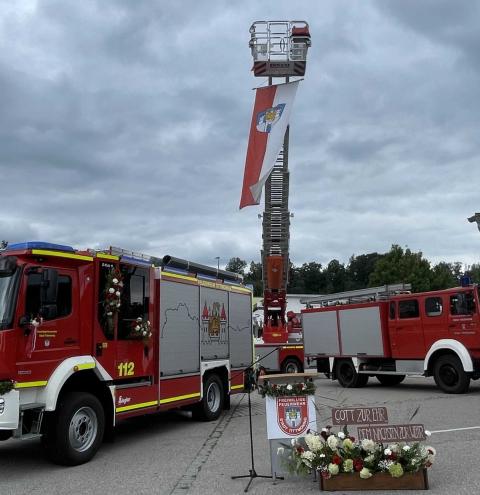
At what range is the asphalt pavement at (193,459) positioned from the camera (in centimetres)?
Answer: 599

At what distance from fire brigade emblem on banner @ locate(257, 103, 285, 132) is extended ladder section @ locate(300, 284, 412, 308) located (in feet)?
19.7

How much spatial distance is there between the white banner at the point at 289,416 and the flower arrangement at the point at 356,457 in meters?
0.31

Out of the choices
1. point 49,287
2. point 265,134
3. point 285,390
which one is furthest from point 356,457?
point 265,134

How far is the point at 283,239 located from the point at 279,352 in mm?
4112

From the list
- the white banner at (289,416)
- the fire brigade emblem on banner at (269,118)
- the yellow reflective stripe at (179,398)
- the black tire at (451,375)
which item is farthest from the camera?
the fire brigade emblem on banner at (269,118)

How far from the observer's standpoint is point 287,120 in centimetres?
1884

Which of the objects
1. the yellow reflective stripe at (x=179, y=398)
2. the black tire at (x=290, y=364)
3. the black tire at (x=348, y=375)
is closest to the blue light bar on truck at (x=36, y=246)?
the yellow reflective stripe at (x=179, y=398)

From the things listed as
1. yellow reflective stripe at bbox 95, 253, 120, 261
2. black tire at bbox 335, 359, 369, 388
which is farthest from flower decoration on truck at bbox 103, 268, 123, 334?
black tire at bbox 335, 359, 369, 388

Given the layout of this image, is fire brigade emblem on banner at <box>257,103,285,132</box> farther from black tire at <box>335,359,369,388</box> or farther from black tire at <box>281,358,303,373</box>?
black tire at <box>281,358,303,373</box>

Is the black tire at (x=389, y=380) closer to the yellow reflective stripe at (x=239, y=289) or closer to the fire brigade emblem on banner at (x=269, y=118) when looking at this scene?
the yellow reflective stripe at (x=239, y=289)

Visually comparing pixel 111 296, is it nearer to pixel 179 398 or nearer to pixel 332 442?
pixel 179 398

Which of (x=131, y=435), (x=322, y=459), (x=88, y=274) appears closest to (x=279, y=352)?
(x=131, y=435)

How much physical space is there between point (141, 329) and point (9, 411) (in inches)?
99.6

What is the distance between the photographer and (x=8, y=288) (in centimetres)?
682
